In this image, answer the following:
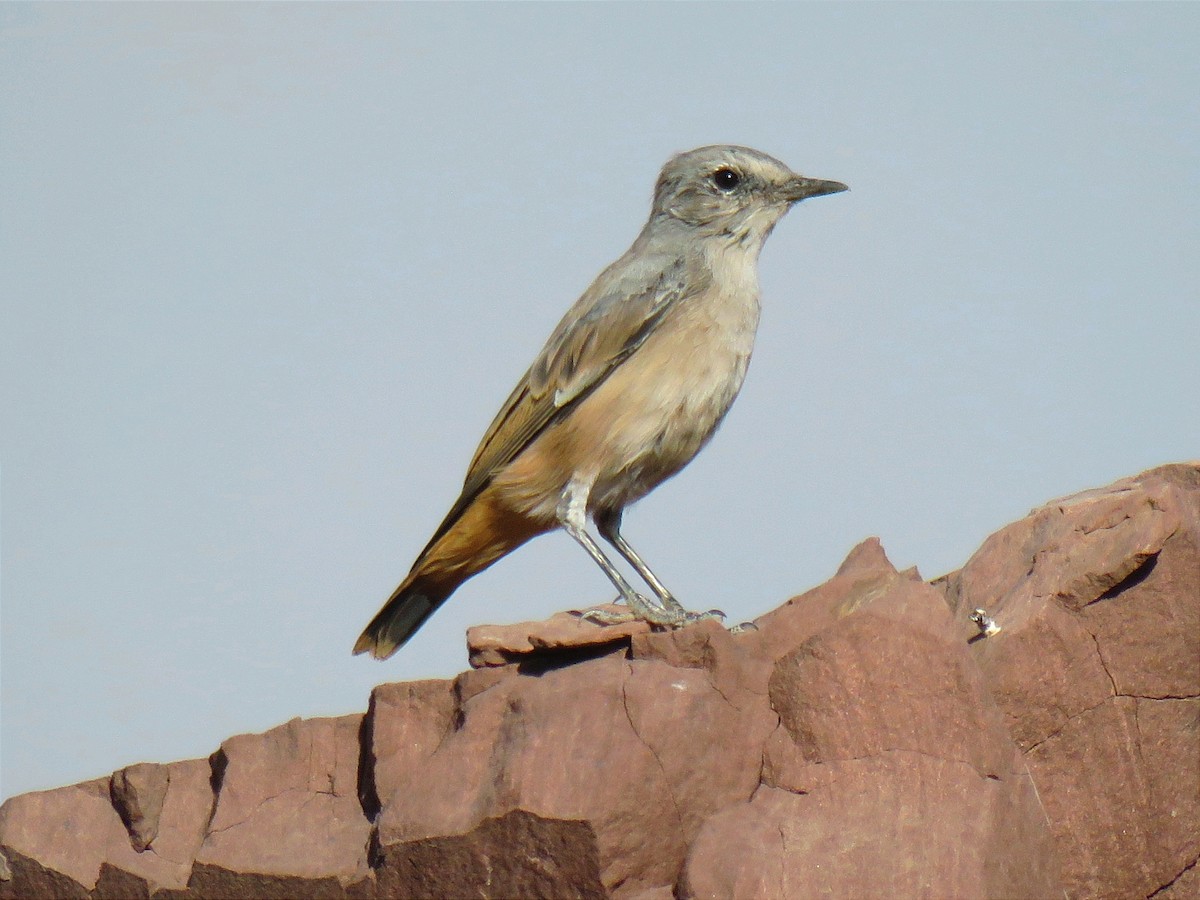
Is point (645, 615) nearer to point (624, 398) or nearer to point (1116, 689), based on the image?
point (624, 398)

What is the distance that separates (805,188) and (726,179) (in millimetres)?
483

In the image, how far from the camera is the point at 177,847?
6.59 meters

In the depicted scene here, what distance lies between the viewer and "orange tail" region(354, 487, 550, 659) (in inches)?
307

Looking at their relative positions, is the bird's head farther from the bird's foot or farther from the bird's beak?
the bird's foot

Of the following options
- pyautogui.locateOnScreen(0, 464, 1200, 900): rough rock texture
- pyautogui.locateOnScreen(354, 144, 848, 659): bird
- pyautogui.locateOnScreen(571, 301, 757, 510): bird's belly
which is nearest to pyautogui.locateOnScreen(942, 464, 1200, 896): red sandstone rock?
pyautogui.locateOnScreen(0, 464, 1200, 900): rough rock texture

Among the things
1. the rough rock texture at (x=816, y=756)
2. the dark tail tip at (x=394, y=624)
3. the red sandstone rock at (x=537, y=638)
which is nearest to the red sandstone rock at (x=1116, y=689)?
the rough rock texture at (x=816, y=756)

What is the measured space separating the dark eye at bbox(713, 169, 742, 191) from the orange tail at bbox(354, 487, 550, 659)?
7.55ft

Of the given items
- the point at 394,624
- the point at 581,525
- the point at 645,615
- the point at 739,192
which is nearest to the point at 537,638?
the point at 645,615

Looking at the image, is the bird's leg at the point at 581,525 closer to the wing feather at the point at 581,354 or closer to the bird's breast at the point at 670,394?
the bird's breast at the point at 670,394

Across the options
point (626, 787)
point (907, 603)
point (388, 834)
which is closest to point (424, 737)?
point (388, 834)

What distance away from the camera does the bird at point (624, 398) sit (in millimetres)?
7508

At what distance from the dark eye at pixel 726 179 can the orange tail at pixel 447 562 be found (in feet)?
7.55

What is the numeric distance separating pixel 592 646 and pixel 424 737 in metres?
Answer: 0.86

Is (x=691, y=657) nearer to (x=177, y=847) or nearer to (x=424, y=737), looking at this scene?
(x=424, y=737)
